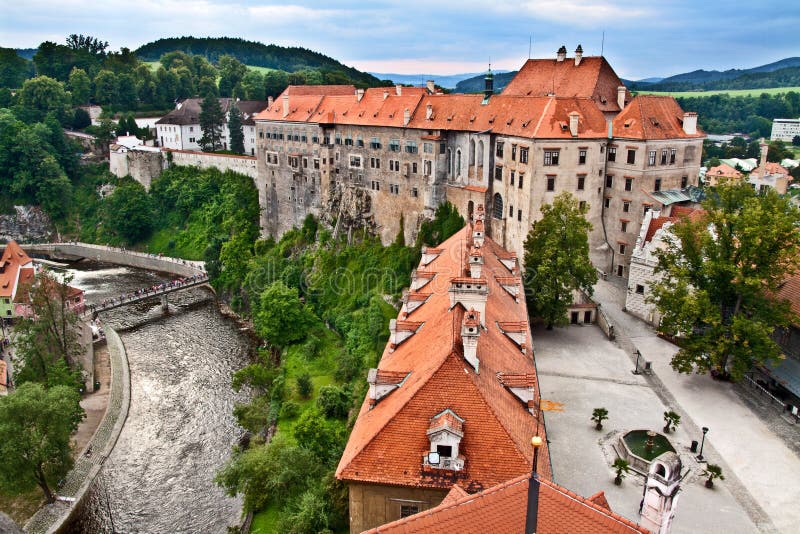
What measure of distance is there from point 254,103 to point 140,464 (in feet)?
266

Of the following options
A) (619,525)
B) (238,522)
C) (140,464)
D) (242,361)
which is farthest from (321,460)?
(242,361)

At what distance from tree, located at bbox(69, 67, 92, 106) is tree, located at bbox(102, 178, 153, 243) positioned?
121 feet

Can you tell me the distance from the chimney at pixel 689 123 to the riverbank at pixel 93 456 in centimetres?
4467

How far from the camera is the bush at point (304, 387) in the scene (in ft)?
139

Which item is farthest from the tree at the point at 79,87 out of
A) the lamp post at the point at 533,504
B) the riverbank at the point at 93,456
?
the lamp post at the point at 533,504

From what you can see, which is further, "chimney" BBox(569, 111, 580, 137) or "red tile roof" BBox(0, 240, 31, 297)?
"red tile roof" BBox(0, 240, 31, 297)

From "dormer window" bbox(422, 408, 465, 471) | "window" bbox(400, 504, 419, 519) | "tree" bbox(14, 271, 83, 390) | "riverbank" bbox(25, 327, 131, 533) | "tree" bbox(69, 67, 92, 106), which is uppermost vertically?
"tree" bbox(69, 67, 92, 106)

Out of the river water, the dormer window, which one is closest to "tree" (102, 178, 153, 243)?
the river water

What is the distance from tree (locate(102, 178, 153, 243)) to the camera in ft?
275

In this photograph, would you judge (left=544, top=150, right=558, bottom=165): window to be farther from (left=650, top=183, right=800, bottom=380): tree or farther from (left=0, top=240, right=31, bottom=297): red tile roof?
(left=0, top=240, right=31, bottom=297): red tile roof

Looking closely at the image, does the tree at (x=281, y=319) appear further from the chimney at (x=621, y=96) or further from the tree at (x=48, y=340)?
the chimney at (x=621, y=96)

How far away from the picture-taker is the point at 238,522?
3183 centimetres

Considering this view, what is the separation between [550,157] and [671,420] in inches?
844

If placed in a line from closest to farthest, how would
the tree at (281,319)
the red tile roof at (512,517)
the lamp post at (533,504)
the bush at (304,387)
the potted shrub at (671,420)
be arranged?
the lamp post at (533,504), the red tile roof at (512,517), the potted shrub at (671,420), the bush at (304,387), the tree at (281,319)
